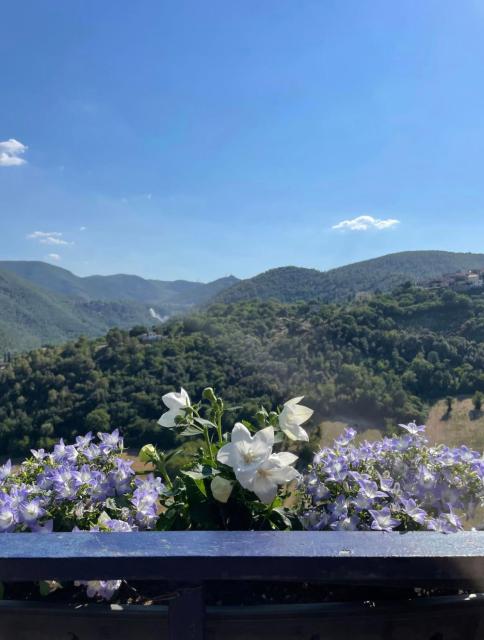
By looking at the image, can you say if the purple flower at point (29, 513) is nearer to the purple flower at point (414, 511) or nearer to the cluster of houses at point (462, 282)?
the purple flower at point (414, 511)

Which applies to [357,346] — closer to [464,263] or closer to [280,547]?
[280,547]

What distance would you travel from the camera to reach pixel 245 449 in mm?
796

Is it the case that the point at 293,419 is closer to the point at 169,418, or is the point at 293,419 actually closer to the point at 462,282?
the point at 169,418

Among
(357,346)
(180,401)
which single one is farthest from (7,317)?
(180,401)

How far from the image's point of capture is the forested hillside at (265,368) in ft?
90.6

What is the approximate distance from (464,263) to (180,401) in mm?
74616

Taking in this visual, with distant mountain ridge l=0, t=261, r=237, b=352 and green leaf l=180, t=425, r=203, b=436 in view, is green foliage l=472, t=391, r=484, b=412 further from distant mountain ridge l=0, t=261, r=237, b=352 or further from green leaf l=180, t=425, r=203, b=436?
distant mountain ridge l=0, t=261, r=237, b=352

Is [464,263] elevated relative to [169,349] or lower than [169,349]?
elevated

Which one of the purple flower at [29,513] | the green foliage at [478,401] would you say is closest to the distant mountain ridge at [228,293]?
the green foliage at [478,401]

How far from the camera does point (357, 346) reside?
35344 millimetres

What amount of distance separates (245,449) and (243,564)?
273 millimetres

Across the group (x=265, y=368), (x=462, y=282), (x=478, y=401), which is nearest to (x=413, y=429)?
(x=478, y=401)

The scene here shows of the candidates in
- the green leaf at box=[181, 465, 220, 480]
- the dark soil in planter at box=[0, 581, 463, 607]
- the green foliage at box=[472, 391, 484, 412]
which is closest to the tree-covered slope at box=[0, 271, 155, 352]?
the green foliage at box=[472, 391, 484, 412]

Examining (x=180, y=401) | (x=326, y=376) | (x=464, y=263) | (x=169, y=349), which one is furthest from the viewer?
(x=464, y=263)
